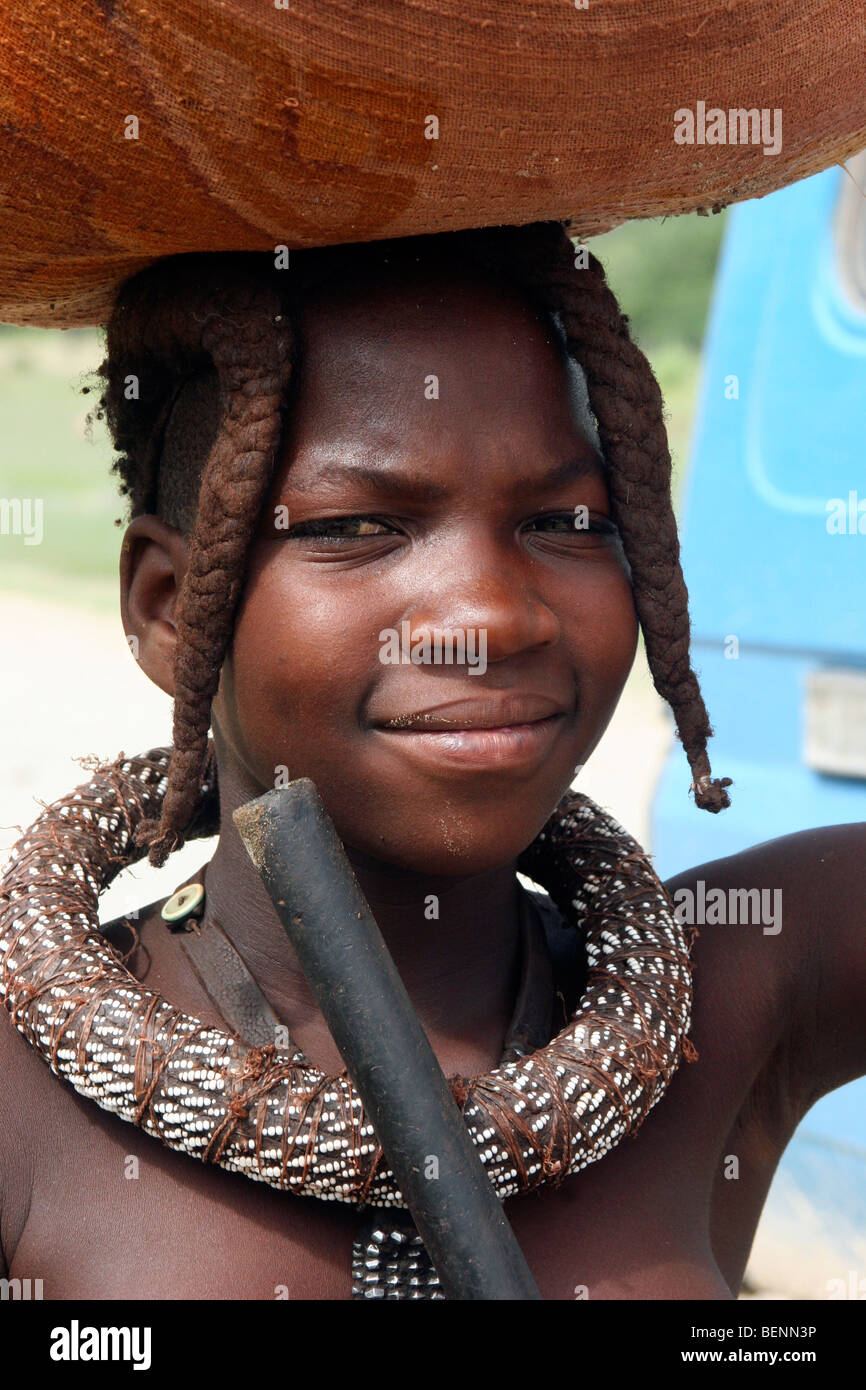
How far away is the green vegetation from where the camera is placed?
12.5 m

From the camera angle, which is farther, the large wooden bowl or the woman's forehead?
the woman's forehead

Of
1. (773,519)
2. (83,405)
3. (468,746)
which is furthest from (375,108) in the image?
(83,405)

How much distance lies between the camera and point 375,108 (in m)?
1.29

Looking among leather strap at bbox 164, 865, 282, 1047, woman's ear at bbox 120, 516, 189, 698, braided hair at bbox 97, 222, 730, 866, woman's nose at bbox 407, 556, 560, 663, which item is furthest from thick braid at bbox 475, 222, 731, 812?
leather strap at bbox 164, 865, 282, 1047

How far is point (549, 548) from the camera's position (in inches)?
64.6

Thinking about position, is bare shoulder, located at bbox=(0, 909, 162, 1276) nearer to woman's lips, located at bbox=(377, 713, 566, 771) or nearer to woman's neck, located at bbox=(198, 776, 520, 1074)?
woman's neck, located at bbox=(198, 776, 520, 1074)

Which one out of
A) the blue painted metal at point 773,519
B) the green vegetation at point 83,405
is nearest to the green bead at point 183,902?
the blue painted metal at point 773,519

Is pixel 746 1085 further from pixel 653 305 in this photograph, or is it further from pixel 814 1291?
pixel 653 305

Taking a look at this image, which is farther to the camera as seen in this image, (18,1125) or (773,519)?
(773,519)

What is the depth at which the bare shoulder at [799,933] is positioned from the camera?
1950 millimetres

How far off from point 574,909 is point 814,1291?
6.85ft

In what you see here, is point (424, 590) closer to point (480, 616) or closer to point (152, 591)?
point (480, 616)

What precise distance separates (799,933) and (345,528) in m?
0.83

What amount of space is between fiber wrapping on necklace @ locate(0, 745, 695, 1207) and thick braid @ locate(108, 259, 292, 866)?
11.5 inches
